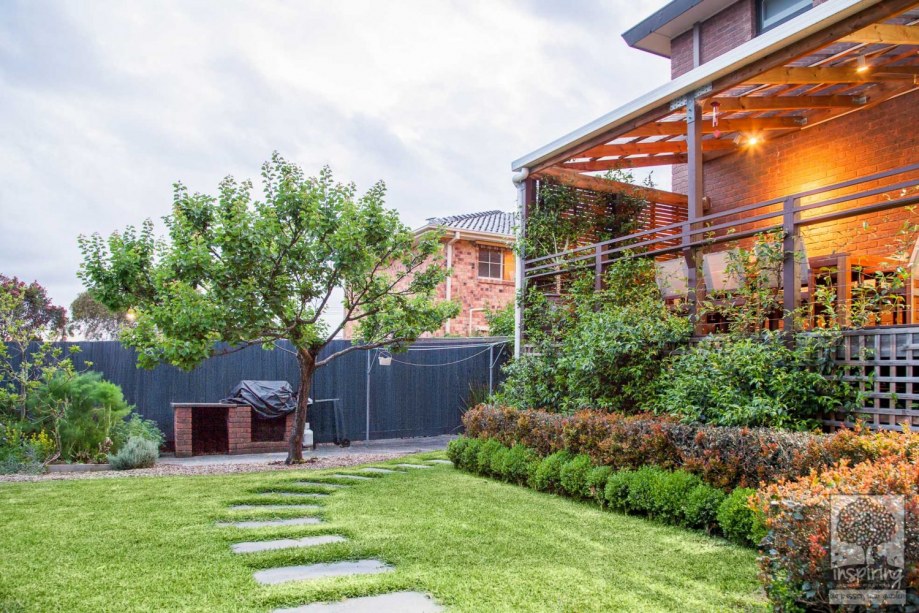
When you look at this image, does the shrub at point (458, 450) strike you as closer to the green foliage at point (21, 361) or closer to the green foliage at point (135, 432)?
the green foliage at point (135, 432)

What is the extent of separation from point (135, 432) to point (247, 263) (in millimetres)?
3676

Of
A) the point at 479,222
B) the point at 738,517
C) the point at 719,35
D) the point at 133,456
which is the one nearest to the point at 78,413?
the point at 133,456

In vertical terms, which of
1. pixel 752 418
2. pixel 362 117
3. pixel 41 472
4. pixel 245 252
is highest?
pixel 362 117

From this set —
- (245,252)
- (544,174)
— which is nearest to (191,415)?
(245,252)

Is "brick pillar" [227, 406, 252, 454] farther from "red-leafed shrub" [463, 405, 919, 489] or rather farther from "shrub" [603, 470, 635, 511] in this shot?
"shrub" [603, 470, 635, 511]

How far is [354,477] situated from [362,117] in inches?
775

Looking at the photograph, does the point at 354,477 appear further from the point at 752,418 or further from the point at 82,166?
the point at 82,166

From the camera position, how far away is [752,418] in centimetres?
542

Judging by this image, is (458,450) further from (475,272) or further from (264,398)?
(475,272)

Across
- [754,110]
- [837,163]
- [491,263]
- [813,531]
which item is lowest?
[813,531]

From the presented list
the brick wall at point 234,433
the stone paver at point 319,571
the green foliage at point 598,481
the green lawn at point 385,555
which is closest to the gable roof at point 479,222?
the brick wall at point 234,433

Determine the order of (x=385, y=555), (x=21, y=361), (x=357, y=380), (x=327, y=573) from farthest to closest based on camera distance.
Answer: (x=357, y=380) → (x=21, y=361) → (x=385, y=555) → (x=327, y=573)

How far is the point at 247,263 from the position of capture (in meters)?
8.24

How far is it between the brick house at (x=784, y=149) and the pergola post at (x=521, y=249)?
1.1 inches
